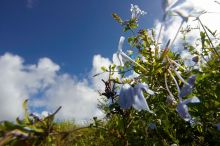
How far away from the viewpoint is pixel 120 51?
4.03ft

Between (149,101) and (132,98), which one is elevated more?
(149,101)

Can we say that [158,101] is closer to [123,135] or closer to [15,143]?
[123,135]

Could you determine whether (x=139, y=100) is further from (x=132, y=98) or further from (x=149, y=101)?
(x=149, y=101)

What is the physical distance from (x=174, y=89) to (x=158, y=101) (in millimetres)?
185

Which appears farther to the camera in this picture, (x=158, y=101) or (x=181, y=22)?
(x=158, y=101)

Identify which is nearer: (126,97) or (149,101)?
(126,97)

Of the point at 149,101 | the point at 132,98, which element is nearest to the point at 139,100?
the point at 132,98

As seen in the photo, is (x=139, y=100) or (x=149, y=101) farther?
(x=149, y=101)

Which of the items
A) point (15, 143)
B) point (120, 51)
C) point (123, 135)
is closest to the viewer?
point (15, 143)

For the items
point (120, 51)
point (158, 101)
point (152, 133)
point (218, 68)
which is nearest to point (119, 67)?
point (120, 51)

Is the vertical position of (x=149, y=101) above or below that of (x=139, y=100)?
above

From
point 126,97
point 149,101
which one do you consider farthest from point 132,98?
point 149,101

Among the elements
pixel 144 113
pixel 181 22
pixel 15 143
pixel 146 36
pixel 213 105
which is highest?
pixel 146 36

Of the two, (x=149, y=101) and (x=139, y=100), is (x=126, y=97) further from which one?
(x=149, y=101)
